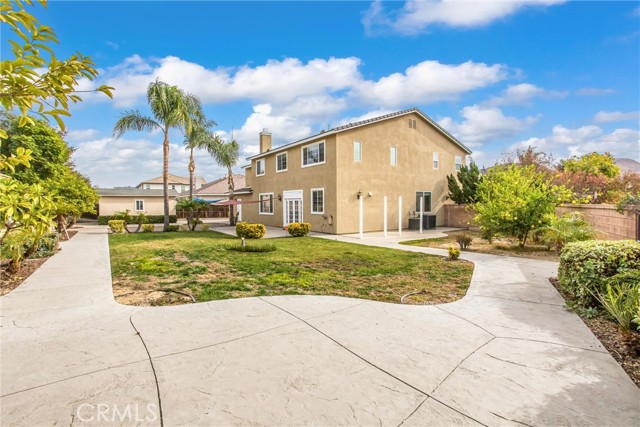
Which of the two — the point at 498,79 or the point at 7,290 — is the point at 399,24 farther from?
the point at 7,290

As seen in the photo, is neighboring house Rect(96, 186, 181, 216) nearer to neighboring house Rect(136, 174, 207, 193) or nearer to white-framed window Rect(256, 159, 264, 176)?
white-framed window Rect(256, 159, 264, 176)

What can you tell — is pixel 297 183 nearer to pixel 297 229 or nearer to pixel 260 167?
pixel 297 229

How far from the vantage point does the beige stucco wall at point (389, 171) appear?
723 inches

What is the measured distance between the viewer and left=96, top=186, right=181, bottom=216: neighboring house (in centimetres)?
3338

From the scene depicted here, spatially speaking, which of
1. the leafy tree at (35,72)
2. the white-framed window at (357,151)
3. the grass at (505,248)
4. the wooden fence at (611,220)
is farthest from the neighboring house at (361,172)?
the leafy tree at (35,72)

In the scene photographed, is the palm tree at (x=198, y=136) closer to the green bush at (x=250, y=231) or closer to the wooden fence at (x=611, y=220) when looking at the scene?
the green bush at (x=250, y=231)

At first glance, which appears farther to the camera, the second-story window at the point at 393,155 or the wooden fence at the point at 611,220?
the second-story window at the point at 393,155

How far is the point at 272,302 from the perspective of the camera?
530 centimetres

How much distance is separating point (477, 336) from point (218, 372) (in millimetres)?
3097

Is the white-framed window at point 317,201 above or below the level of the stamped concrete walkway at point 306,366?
above

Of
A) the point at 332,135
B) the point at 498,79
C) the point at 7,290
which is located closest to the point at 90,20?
the point at 7,290

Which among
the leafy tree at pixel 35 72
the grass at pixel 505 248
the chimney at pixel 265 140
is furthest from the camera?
the chimney at pixel 265 140

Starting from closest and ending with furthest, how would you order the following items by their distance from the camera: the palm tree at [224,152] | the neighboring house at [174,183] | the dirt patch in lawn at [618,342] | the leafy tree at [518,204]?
the dirt patch in lawn at [618,342]
the leafy tree at [518,204]
the palm tree at [224,152]
the neighboring house at [174,183]

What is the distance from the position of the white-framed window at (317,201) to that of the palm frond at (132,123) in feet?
35.4
